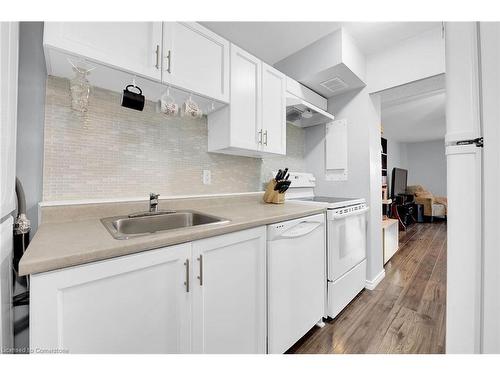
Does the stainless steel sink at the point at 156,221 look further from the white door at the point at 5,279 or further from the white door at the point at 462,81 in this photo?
the white door at the point at 462,81

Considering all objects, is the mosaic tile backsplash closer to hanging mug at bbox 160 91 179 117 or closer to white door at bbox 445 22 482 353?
hanging mug at bbox 160 91 179 117

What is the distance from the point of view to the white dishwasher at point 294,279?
121 cm

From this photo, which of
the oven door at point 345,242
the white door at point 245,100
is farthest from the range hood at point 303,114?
the oven door at point 345,242

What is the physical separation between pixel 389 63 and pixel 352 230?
5.61 ft

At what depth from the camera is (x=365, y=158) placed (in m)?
2.23

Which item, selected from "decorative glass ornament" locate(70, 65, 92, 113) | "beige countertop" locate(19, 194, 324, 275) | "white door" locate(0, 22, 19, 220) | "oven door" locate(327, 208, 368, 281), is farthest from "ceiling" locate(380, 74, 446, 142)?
"white door" locate(0, 22, 19, 220)

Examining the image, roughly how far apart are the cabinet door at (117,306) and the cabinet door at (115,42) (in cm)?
93

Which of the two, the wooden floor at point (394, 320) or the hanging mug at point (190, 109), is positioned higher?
the hanging mug at point (190, 109)

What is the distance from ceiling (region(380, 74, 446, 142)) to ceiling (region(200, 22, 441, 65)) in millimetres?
459

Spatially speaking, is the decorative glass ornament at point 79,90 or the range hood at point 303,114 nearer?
the decorative glass ornament at point 79,90

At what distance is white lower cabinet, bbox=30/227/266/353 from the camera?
0.62 meters

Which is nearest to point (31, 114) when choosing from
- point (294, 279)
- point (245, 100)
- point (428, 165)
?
point (245, 100)

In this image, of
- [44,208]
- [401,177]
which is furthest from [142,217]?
[401,177]

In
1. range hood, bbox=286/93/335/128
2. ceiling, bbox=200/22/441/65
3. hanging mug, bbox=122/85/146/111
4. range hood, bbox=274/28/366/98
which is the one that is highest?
ceiling, bbox=200/22/441/65
